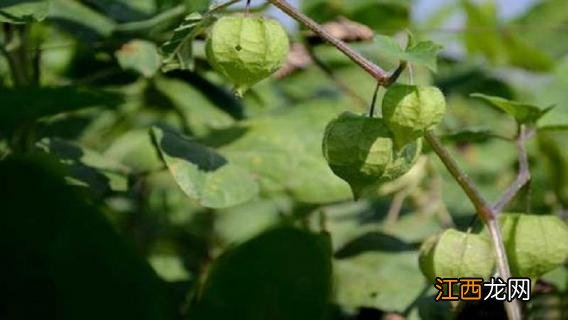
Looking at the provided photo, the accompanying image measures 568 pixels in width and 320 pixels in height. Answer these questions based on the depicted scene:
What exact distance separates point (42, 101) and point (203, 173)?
0.65ft

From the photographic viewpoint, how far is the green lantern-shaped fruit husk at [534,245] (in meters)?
1.19

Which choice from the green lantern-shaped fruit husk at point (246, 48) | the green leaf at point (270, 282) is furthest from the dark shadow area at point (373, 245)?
the green leaf at point (270, 282)

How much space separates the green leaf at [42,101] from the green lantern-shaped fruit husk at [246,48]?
0.82 ft

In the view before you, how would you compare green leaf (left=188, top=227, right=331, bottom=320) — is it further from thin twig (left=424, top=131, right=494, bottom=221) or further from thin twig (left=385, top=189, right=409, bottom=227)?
thin twig (left=385, top=189, right=409, bottom=227)

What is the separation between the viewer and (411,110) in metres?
1.00

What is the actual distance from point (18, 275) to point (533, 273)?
71 cm

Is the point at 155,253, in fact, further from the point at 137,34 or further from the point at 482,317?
the point at 482,317

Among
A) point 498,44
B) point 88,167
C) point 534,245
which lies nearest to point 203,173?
point 88,167

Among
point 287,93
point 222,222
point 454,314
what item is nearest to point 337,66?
point 287,93

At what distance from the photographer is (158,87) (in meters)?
1.75

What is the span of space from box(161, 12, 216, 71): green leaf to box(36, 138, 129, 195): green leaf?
0.63ft

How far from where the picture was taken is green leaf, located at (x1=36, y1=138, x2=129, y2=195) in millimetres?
1264

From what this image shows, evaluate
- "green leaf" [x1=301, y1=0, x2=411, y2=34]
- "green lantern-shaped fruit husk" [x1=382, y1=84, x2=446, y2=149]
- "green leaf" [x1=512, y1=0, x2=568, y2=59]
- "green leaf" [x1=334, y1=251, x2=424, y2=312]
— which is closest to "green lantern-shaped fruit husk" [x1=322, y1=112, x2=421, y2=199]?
"green lantern-shaped fruit husk" [x1=382, y1=84, x2=446, y2=149]

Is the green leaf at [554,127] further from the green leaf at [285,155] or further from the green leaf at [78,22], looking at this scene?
the green leaf at [78,22]
